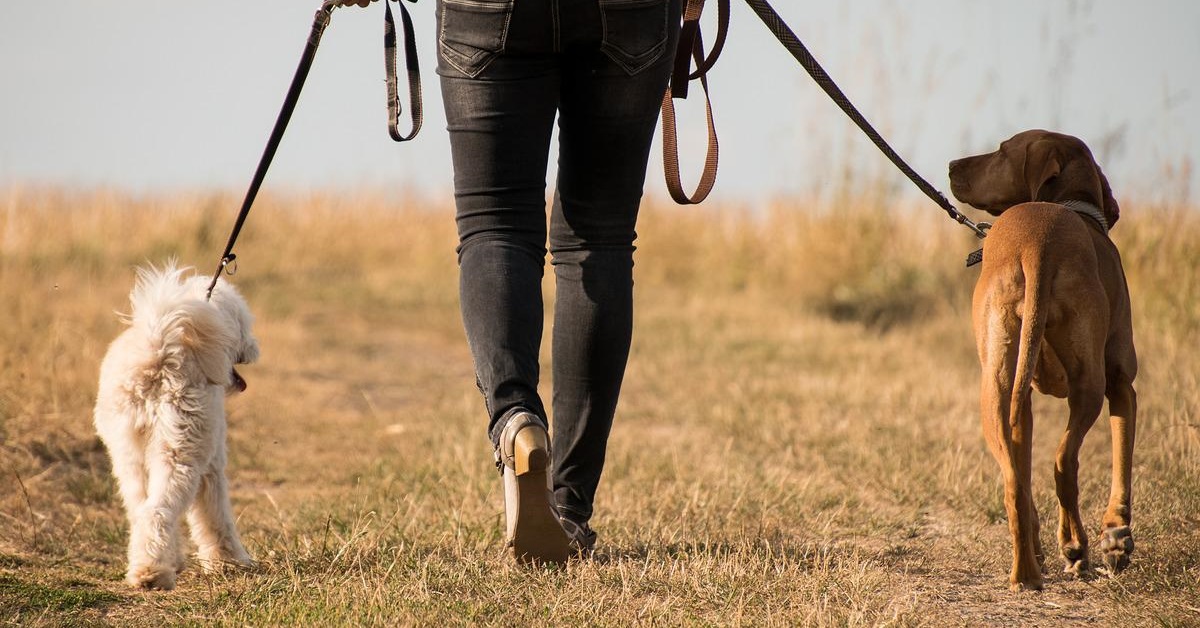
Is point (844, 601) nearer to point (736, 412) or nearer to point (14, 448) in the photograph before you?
point (736, 412)

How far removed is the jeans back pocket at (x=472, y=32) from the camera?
2572 mm

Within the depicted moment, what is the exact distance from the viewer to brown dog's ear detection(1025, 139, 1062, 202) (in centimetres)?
320

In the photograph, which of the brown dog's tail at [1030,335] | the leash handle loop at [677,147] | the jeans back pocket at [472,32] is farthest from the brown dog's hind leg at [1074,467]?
the jeans back pocket at [472,32]

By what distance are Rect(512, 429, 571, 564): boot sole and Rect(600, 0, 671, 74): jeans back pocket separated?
3.07ft

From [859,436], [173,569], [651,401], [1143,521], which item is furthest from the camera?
[651,401]

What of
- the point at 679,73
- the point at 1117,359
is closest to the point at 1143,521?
the point at 1117,359

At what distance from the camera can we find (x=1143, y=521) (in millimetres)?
3465

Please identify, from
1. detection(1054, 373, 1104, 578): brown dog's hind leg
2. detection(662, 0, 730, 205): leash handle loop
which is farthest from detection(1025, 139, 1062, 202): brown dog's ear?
detection(662, 0, 730, 205): leash handle loop

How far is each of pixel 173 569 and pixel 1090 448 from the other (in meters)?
3.59

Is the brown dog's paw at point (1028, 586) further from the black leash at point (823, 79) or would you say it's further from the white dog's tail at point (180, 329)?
the white dog's tail at point (180, 329)

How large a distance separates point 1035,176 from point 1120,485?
92 centimetres

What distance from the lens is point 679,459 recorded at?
15.8ft

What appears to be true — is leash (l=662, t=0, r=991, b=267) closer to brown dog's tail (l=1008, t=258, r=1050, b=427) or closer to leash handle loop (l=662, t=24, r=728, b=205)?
leash handle loop (l=662, t=24, r=728, b=205)

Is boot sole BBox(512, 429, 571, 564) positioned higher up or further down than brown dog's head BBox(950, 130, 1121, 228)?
further down
